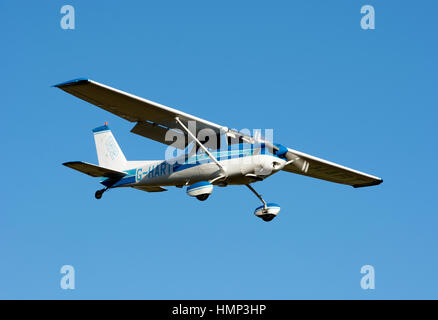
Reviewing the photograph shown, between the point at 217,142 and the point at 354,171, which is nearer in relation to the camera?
the point at 217,142

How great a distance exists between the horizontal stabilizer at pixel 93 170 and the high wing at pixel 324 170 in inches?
212

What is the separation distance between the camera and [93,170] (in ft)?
68.6

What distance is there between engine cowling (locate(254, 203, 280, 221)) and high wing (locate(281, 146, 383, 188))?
1.41 metres

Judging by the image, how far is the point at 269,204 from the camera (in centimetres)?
2020

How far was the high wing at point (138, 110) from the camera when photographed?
1764 cm

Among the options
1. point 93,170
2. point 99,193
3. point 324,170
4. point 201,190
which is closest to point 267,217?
point 201,190

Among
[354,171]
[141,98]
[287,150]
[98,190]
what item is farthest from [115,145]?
[354,171]

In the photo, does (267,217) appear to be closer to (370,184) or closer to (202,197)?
(202,197)

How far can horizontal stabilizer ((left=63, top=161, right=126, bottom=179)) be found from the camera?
20.2 metres

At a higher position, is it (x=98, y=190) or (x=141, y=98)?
(x=141, y=98)

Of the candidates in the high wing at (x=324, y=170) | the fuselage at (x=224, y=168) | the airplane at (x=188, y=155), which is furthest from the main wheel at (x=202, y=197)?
the high wing at (x=324, y=170)

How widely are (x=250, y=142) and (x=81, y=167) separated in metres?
5.36

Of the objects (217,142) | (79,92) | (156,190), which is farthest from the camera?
(156,190)

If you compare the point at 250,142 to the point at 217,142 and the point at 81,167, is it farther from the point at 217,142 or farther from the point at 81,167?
the point at 81,167
